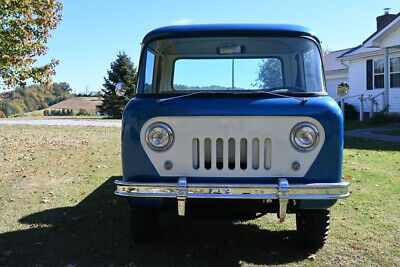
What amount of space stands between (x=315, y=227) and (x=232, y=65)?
76.2 inches

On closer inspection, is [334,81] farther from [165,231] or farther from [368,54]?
[165,231]

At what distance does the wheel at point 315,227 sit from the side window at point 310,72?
1224mm

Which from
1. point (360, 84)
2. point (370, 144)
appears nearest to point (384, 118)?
point (360, 84)

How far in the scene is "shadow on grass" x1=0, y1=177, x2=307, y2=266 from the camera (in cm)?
390

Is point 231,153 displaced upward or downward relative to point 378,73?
downward

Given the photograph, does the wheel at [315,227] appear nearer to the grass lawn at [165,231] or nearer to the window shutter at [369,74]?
the grass lawn at [165,231]

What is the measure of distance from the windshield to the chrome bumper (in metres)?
1.06

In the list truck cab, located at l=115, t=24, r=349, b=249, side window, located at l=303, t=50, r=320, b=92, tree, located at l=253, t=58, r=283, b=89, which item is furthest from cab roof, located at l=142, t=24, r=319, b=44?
truck cab, located at l=115, t=24, r=349, b=249

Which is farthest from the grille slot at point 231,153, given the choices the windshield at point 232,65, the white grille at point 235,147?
the windshield at point 232,65

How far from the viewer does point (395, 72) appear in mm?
17719

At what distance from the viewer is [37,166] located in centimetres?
891

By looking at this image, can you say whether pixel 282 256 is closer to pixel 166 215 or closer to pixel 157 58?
pixel 166 215

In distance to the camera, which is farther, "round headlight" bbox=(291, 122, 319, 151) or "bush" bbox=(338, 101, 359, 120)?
"bush" bbox=(338, 101, 359, 120)

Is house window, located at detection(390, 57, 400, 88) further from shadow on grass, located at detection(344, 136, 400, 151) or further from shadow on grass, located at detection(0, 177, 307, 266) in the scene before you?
shadow on grass, located at detection(0, 177, 307, 266)
